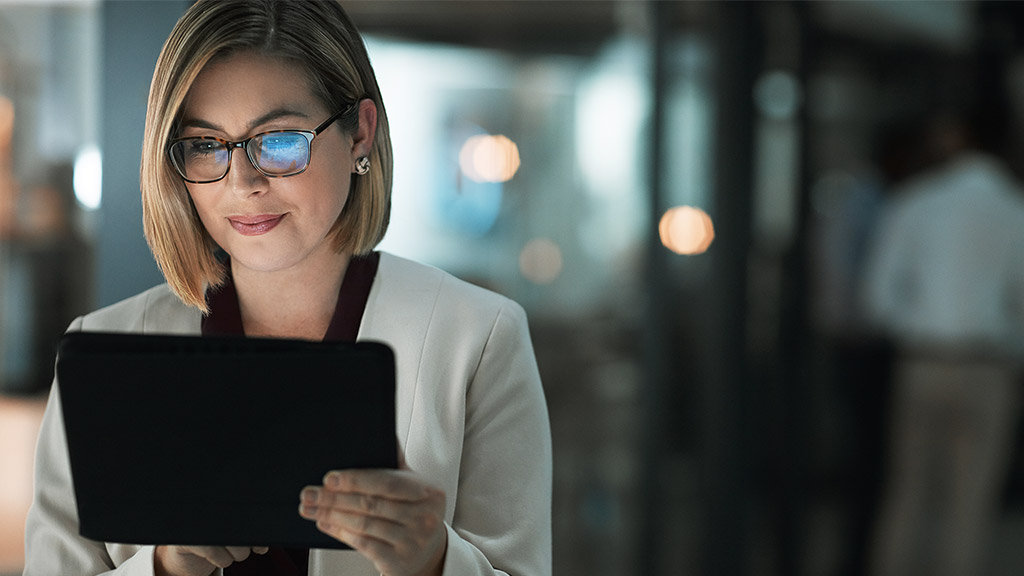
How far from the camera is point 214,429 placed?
697 millimetres

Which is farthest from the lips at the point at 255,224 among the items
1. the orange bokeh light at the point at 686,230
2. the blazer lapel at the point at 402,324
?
the orange bokeh light at the point at 686,230

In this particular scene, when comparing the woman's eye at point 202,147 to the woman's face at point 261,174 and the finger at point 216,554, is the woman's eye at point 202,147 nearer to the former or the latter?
the woman's face at point 261,174

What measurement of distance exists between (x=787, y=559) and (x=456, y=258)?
2.01 m

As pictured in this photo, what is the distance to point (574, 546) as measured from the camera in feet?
14.5

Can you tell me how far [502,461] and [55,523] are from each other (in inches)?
15.3

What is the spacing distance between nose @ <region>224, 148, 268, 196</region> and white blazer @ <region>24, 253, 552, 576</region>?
139 millimetres

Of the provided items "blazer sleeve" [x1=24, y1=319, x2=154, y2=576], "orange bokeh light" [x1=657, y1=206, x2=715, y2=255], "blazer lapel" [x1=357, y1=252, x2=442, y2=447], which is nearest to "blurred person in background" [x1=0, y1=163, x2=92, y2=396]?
"orange bokeh light" [x1=657, y1=206, x2=715, y2=255]

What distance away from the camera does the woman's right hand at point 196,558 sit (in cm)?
76

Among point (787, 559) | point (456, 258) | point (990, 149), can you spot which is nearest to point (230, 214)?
point (456, 258)

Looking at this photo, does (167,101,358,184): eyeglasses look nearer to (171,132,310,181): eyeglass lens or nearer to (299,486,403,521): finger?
(171,132,310,181): eyeglass lens

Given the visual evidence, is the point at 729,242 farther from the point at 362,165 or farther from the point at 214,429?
the point at 214,429

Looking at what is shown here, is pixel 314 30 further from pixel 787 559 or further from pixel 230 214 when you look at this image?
pixel 787 559

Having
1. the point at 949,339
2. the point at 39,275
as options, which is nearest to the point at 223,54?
the point at 39,275

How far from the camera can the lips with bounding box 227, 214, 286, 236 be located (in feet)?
2.53
